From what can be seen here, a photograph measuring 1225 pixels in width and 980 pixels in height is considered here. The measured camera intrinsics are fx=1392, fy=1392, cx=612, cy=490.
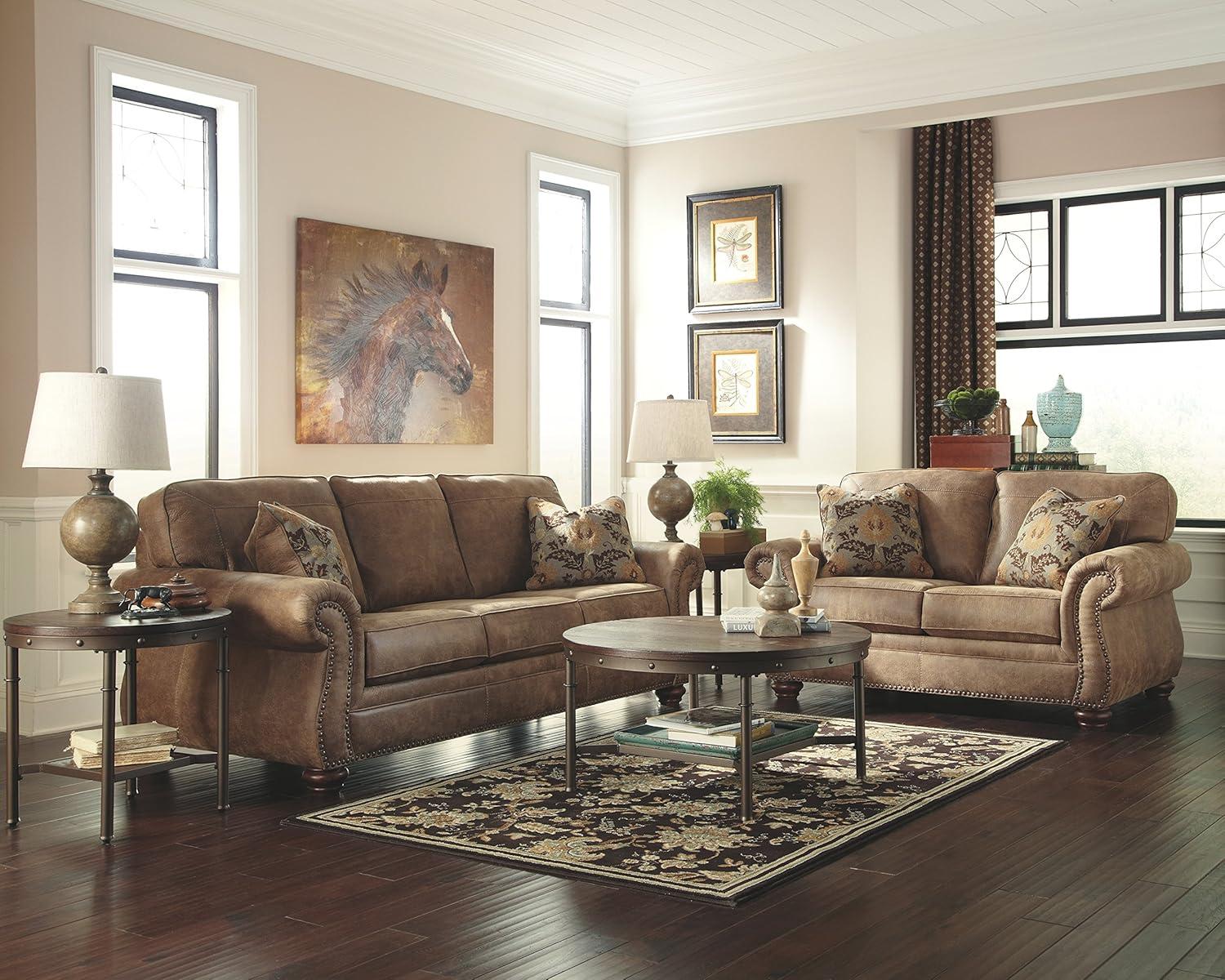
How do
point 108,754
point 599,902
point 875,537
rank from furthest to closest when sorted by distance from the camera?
point 875,537 < point 108,754 < point 599,902

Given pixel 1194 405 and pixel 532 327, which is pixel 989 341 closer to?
pixel 1194 405

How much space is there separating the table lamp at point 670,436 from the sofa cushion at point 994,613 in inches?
53.9

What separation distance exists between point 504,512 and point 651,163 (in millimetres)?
3095

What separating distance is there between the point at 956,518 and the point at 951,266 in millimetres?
2055

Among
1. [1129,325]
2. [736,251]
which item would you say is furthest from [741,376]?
[1129,325]

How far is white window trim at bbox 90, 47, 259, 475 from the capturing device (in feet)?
18.0

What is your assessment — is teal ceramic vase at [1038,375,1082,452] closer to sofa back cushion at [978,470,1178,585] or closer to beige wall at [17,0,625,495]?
sofa back cushion at [978,470,1178,585]

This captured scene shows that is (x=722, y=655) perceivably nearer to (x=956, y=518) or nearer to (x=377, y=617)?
(x=377, y=617)

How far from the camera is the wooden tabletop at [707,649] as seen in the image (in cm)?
404

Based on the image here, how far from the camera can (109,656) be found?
4039 mm

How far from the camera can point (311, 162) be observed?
6.40m

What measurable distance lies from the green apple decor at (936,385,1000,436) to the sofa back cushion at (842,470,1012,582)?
54cm

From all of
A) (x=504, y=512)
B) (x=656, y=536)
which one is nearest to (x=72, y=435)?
(x=504, y=512)

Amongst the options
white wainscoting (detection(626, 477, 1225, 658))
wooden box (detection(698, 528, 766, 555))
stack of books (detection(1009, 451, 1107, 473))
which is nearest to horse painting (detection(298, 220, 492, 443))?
wooden box (detection(698, 528, 766, 555))
